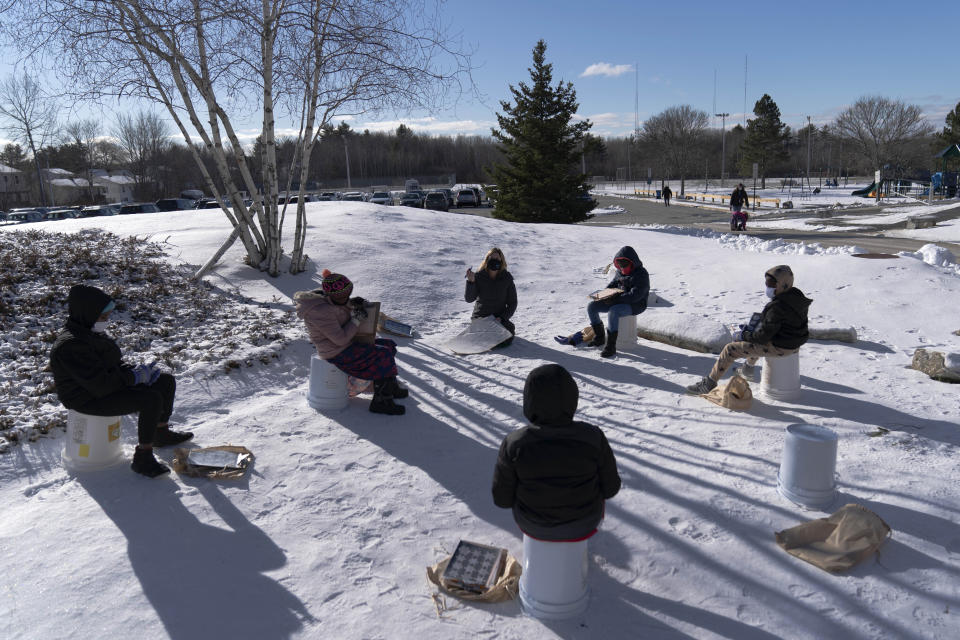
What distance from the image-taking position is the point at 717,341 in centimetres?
708

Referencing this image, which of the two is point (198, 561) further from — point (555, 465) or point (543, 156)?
point (543, 156)

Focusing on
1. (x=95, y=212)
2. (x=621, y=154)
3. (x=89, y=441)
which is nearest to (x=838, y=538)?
(x=89, y=441)

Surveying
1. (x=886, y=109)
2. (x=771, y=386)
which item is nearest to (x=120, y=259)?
(x=771, y=386)

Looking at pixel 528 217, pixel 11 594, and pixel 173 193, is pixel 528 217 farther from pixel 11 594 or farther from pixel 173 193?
pixel 173 193

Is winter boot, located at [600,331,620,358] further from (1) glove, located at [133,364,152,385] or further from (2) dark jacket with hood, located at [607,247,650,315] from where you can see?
(1) glove, located at [133,364,152,385]

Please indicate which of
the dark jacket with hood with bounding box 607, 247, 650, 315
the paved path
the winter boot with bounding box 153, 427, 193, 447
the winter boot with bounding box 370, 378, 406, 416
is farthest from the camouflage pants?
the paved path

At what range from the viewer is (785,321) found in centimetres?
520

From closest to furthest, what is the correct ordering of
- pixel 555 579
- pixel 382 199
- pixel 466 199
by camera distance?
pixel 555 579 < pixel 382 199 < pixel 466 199

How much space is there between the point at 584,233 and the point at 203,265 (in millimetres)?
9155

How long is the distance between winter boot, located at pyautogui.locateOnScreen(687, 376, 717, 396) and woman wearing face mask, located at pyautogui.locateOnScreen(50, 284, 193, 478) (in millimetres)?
4513

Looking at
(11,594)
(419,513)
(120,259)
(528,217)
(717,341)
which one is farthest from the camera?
(528,217)

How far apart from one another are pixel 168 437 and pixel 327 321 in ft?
5.03

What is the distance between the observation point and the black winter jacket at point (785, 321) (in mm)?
5160

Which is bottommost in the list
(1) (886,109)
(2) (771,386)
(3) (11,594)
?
(3) (11,594)
